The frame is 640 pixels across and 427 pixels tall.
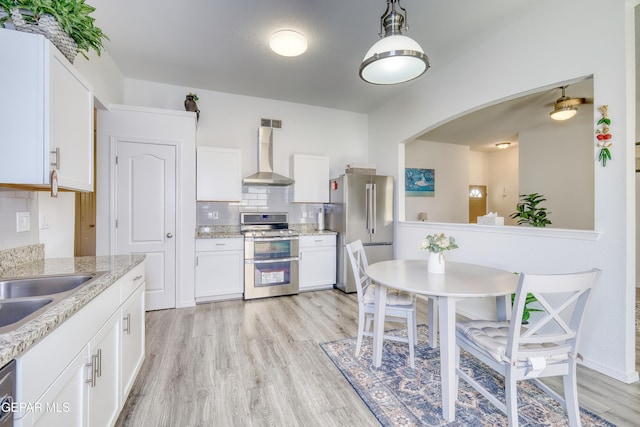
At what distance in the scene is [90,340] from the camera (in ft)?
4.02

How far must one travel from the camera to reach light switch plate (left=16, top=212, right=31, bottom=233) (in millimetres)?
1716

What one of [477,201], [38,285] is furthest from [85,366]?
[477,201]

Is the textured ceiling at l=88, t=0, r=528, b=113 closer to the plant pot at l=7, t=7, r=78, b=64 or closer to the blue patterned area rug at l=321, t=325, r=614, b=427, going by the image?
the plant pot at l=7, t=7, r=78, b=64

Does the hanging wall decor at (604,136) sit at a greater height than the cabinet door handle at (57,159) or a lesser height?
greater

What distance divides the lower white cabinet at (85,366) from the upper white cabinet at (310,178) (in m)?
2.82

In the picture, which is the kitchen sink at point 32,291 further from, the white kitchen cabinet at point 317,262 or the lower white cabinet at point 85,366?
the white kitchen cabinet at point 317,262

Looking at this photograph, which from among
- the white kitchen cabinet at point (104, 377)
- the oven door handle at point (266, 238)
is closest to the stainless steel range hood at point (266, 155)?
the oven door handle at point (266, 238)

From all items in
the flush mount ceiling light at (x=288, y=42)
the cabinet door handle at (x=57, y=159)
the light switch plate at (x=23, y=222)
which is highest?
the flush mount ceiling light at (x=288, y=42)

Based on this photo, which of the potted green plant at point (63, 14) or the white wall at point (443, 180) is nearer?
the potted green plant at point (63, 14)

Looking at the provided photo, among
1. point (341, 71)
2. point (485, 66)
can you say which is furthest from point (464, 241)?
point (341, 71)

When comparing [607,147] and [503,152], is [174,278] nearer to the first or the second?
[607,147]

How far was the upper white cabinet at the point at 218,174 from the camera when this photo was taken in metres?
3.87

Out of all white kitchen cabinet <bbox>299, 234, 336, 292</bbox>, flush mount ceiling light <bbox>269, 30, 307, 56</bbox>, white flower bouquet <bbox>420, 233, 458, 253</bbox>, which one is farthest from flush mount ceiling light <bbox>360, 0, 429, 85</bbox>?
white kitchen cabinet <bbox>299, 234, 336, 292</bbox>

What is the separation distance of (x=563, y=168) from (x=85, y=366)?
6.33 meters
